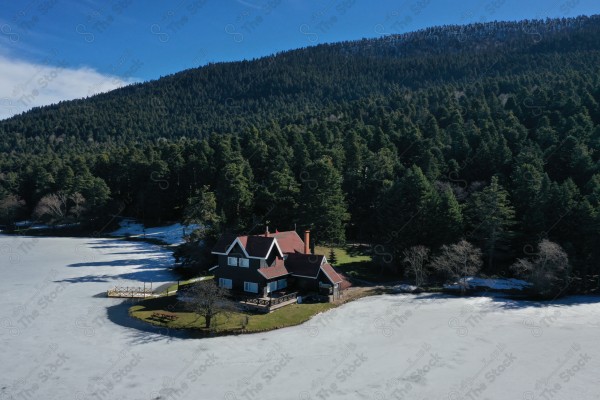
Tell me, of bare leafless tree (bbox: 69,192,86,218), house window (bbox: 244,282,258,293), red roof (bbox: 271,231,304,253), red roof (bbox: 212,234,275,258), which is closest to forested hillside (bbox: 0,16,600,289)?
bare leafless tree (bbox: 69,192,86,218)

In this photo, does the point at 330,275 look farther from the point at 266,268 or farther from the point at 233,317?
the point at 233,317

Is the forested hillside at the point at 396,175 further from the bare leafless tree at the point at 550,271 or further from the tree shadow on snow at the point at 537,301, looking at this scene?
the tree shadow on snow at the point at 537,301

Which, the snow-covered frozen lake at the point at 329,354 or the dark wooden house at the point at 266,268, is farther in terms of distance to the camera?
the dark wooden house at the point at 266,268

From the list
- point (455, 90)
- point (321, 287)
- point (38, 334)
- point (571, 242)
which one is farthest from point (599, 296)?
point (455, 90)

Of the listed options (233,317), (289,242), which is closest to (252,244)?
(289,242)

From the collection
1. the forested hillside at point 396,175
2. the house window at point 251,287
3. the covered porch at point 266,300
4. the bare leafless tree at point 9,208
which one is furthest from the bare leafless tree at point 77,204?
the covered porch at point 266,300

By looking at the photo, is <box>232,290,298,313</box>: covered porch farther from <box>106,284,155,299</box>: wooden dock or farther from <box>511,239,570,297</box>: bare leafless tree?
<box>511,239,570,297</box>: bare leafless tree

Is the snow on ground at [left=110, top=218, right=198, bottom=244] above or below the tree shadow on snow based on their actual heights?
above

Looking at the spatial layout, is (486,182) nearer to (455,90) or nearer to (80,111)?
(455,90)
